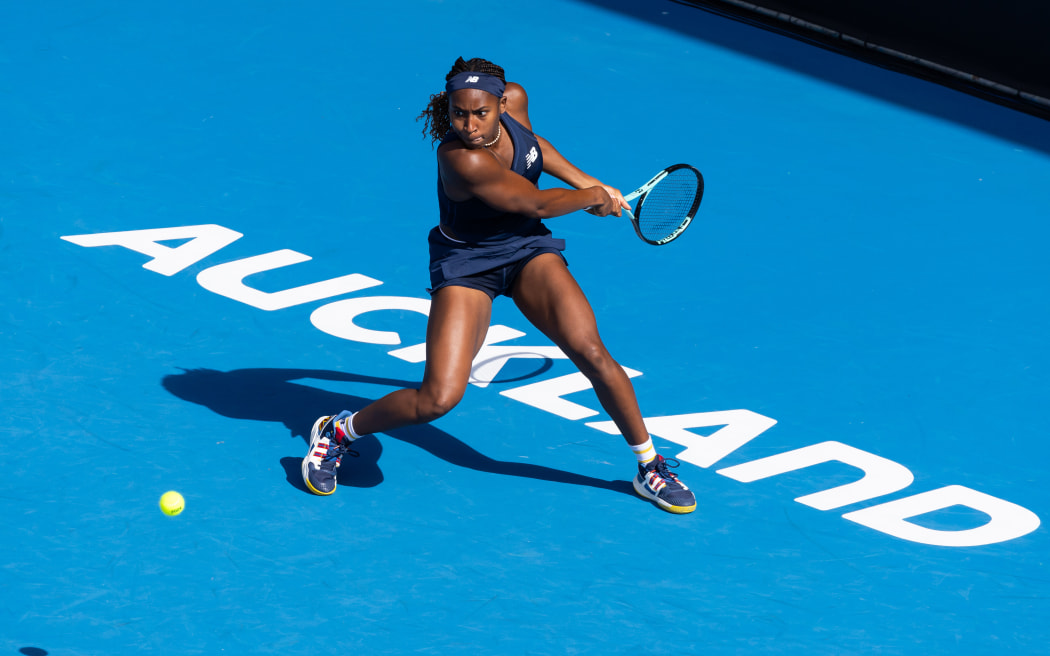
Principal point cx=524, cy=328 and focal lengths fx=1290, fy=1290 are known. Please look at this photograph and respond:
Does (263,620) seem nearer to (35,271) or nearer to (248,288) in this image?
(248,288)

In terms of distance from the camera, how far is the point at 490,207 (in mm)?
5219

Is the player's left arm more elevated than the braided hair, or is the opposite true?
the player's left arm

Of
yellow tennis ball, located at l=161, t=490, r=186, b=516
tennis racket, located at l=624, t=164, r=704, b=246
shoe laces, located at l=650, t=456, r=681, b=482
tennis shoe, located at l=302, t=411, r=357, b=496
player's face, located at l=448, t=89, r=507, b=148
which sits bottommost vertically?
yellow tennis ball, located at l=161, t=490, r=186, b=516

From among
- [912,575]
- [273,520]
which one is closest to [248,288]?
[273,520]

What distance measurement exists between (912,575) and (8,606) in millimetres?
3466

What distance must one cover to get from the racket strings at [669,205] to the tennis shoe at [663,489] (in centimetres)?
121

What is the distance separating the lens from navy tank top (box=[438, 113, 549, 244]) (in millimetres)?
5289

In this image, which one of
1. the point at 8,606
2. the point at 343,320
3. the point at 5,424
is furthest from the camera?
the point at 343,320

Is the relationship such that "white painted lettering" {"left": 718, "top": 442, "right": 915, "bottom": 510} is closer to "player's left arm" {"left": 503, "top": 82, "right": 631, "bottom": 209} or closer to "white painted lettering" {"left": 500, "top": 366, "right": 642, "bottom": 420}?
"white painted lettering" {"left": 500, "top": 366, "right": 642, "bottom": 420}

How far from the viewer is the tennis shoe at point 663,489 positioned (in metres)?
5.55

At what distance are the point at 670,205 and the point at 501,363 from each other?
124 cm

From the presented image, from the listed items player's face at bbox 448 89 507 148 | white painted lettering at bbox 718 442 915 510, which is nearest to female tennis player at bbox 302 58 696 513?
player's face at bbox 448 89 507 148

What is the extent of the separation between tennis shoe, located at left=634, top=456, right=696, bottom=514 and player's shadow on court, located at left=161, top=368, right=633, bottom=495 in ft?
0.52

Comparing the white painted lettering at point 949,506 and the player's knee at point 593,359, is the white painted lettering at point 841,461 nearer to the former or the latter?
the white painted lettering at point 949,506
